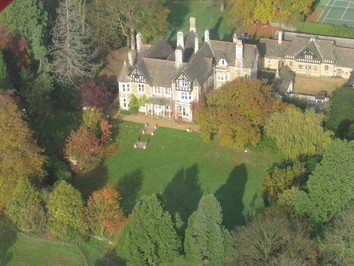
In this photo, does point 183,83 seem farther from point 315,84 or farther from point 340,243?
point 340,243

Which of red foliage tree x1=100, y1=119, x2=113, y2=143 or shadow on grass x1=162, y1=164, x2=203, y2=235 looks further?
red foliage tree x1=100, y1=119, x2=113, y2=143

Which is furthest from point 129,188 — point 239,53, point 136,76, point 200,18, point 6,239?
point 200,18

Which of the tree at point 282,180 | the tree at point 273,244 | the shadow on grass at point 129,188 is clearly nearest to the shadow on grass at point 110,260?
the shadow on grass at point 129,188

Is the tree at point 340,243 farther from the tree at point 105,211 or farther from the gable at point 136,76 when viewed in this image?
the gable at point 136,76

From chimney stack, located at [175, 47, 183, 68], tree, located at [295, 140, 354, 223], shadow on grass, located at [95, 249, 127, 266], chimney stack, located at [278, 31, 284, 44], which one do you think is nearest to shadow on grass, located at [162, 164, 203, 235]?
shadow on grass, located at [95, 249, 127, 266]

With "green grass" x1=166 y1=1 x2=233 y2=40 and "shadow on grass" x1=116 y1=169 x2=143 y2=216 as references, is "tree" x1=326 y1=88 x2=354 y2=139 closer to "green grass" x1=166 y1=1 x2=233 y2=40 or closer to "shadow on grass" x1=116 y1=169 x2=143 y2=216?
"shadow on grass" x1=116 y1=169 x2=143 y2=216
